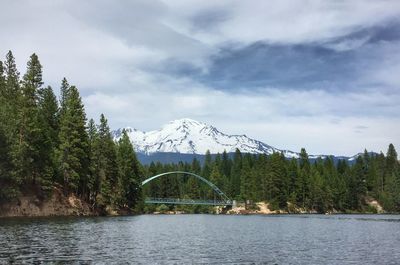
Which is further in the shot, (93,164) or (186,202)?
(186,202)

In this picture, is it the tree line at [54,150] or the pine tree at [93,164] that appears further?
the pine tree at [93,164]

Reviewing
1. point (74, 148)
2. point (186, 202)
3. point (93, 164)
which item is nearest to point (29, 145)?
point (74, 148)

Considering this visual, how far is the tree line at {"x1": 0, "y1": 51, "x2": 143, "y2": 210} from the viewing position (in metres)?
74.0

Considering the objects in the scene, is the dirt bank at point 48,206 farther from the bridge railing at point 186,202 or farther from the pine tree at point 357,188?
the pine tree at point 357,188

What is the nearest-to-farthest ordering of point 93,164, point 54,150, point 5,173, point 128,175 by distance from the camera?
point 5,173 < point 54,150 < point 93,164 < point 128,175

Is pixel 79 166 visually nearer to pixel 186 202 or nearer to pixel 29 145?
pixel 29 145

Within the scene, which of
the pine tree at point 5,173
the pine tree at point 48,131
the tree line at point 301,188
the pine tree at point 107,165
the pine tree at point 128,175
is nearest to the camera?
the pine tree at point 5,173

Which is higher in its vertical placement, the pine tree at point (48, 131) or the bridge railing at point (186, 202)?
the pine tree at point (48, 131)

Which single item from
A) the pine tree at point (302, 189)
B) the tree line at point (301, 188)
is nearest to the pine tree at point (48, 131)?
the tree line at point (301, 188)

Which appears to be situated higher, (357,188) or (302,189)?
(357,188)

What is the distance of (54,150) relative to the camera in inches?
3529

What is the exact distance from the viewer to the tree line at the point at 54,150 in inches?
2913

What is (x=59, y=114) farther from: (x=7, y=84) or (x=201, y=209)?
(x=201, y=209)

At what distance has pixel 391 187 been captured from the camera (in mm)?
167250
